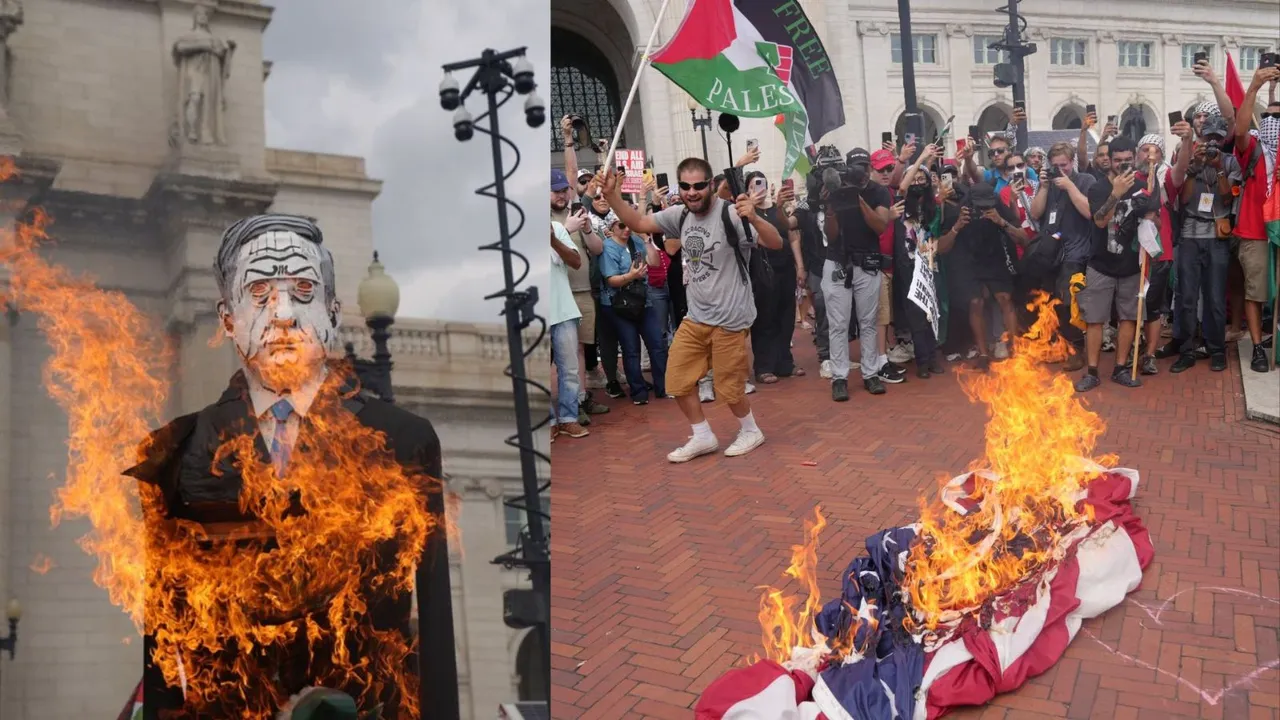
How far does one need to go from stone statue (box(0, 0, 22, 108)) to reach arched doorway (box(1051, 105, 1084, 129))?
534 cm

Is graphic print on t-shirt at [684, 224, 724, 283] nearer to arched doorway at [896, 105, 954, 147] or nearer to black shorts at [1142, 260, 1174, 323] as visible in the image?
arched doorway at [896, 105, 954, 147]

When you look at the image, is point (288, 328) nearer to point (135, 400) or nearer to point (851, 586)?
point (135, 400)

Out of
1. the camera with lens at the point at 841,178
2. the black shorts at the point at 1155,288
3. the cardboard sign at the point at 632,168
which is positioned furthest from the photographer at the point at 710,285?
the black shorts at the point at 1155,288

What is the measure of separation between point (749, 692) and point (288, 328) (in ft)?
5.28

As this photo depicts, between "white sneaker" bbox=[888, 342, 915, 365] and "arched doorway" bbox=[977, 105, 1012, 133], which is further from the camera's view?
"white sneaker" bbox=[888, 342, 915, 365]

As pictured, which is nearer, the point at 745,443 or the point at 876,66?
the point at 745,443

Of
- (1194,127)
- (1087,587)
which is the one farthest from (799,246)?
(1087,587)

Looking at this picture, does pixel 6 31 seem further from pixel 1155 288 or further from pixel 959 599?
pixel 1155 288

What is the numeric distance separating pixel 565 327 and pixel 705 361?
0.85 metres

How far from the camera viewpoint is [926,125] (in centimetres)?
557

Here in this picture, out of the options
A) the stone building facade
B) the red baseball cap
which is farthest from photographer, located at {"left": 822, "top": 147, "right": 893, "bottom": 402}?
the stone building facade

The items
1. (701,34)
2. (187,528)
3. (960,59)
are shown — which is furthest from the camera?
(960,59)

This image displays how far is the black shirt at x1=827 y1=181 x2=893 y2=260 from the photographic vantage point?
18.5ft

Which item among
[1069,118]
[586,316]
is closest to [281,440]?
[586,316]
